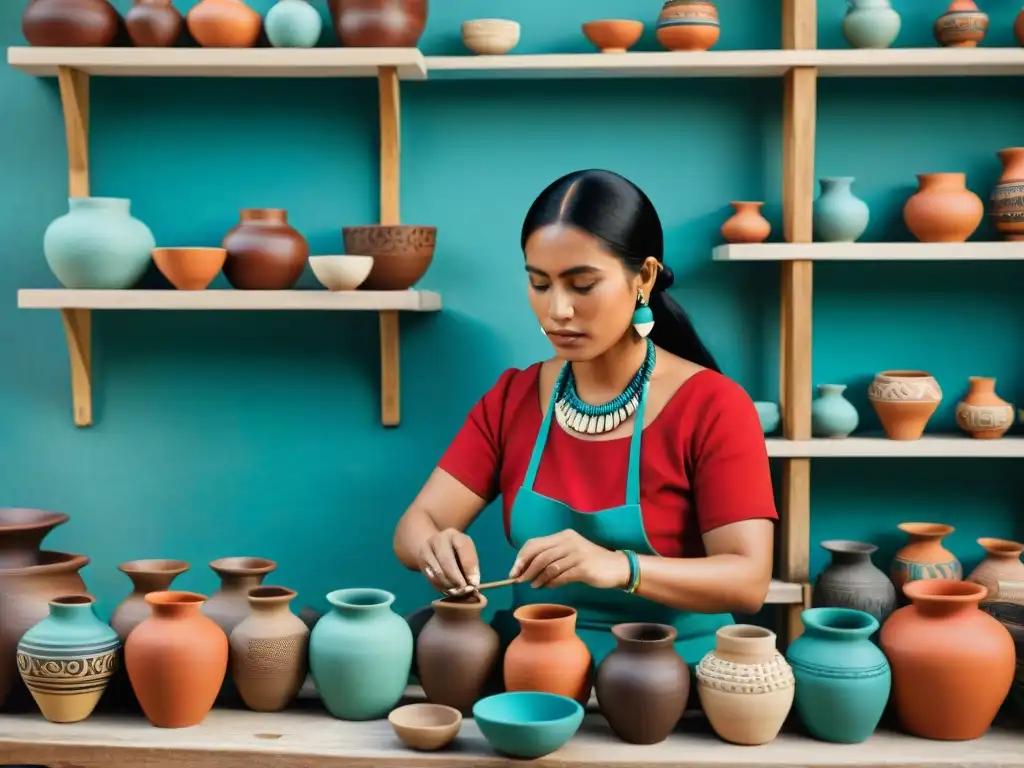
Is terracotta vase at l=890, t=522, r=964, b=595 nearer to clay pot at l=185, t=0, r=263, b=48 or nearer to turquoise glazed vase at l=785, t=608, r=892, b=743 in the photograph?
turquoise glazed vase at l=785, t=608, r=892, b=743

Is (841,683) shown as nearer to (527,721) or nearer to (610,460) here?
(527,721)

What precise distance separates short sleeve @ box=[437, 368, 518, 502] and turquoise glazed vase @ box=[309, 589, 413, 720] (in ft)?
1.73

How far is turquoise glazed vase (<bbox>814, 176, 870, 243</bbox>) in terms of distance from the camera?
2568 millimetres

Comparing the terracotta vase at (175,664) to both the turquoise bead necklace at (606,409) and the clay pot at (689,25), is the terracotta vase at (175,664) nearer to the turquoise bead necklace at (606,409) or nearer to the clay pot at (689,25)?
the turquoise bead necklace at (606,409)

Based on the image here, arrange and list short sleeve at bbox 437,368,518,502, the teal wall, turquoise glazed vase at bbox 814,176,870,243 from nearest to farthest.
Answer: short sleeve at bbox 437,368,518,502, turquoise glazed vase at bbox 814,176,870,243, the teal wall

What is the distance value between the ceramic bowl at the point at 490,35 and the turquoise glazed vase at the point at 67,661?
1491mm

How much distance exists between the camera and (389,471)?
9.21 feet

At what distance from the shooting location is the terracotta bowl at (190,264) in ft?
8.13

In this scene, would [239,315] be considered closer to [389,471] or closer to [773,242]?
[389,471]

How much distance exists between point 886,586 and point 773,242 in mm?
857

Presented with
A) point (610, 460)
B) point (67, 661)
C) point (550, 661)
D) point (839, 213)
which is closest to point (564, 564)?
point (550, 661)

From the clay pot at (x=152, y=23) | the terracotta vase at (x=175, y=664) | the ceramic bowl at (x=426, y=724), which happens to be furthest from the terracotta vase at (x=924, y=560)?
the clay pot at (x=152, y=23)

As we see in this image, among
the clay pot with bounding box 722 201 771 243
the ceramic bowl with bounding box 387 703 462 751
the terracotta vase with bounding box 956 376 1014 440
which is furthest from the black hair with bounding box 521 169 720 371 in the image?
the terracotta vase with bounding box 956 376 1014 440

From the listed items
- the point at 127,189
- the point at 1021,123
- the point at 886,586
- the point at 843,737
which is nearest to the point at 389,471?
the point at 127,189
